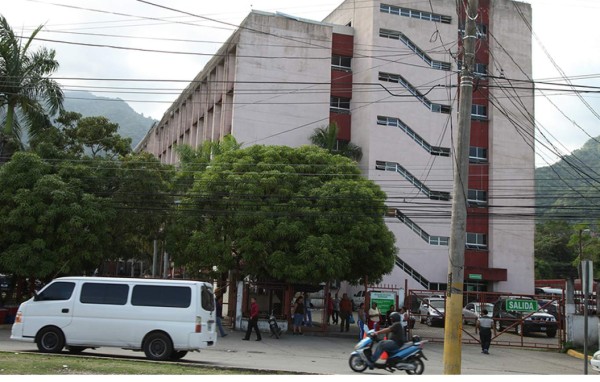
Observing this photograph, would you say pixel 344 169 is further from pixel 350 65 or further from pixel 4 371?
pixel 350 65

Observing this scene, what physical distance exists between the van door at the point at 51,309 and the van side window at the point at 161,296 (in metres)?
1.69

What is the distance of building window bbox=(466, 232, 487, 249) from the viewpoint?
164 feet

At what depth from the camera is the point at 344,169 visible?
27891mm

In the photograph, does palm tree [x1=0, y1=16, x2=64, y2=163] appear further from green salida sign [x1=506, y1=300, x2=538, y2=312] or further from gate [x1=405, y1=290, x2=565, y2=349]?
green salida sign [x1=506, y1=300, x2=538, y2=312]

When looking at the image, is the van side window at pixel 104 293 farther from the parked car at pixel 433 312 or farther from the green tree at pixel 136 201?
the parked car at pixel 433 312

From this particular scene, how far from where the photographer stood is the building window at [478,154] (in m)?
→ 50.8

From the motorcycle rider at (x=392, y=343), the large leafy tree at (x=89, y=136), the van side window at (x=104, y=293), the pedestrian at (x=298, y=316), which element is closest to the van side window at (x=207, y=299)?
the van side window at (x=104, y=293)

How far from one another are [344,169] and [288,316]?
6.90 metres

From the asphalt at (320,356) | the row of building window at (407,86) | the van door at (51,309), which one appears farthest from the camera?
the row of building window at (407,86)

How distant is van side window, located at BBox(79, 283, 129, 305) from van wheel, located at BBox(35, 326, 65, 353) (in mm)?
991

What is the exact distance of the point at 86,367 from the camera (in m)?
A: 12.2

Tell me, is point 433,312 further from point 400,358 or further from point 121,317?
point 121,317

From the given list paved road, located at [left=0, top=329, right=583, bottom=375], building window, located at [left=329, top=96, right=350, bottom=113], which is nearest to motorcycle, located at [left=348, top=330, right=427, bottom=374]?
paved road, located at [left=0, top=329, right=583, bottom=375]

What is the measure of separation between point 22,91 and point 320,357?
66.1 feet
